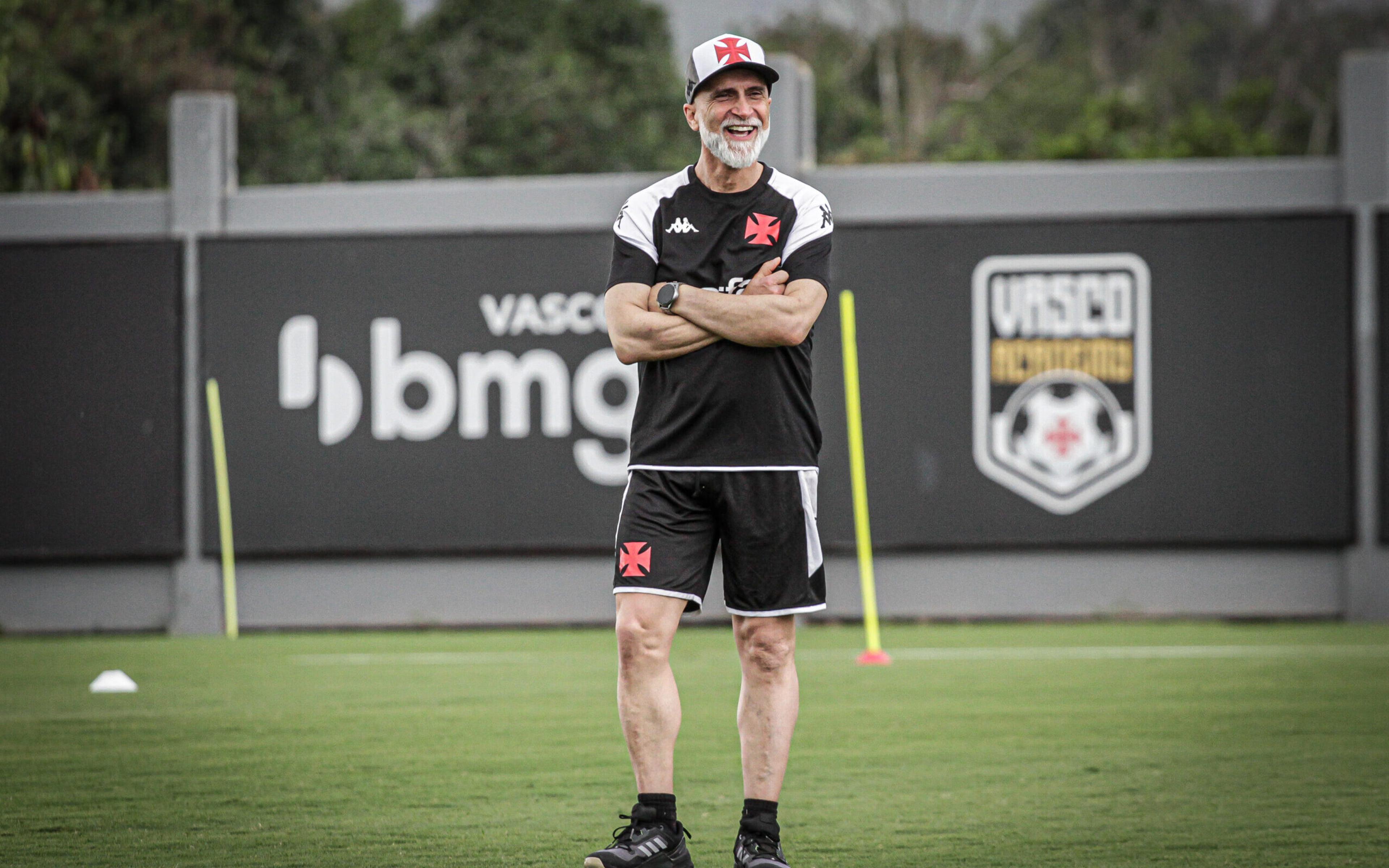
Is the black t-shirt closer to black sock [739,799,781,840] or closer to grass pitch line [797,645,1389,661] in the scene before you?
black sock [739,799,781,840]

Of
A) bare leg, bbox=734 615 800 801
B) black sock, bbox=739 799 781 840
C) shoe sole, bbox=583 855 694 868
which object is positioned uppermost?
bare leg, bbox=734 615 800 801

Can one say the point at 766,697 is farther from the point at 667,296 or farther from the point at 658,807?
the point at 667,296

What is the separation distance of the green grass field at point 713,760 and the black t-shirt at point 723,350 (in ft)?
3.55

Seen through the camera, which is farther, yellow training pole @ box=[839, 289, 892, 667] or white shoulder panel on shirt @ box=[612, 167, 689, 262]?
yellow training pole @ box=[839, 289, 892, 667]

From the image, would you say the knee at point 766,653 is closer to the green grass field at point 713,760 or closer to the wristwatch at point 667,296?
the green grass field at point 713,760

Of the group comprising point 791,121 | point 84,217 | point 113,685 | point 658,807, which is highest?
point 791,121

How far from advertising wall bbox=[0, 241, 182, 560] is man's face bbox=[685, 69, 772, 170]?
886 cm

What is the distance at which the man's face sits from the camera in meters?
4.04

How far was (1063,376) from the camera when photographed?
466 inches

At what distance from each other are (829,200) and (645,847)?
893 centimetres

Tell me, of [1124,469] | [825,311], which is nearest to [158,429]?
[825,311]

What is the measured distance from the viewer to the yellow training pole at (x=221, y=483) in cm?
1212

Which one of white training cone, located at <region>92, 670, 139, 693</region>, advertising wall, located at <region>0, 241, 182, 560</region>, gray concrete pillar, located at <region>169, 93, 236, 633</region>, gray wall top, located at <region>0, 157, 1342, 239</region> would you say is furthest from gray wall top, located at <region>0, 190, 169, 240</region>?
white training cone, located at <region>92, 670, 139, 693</region>

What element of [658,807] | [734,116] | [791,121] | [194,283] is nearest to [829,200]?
[791,121]
